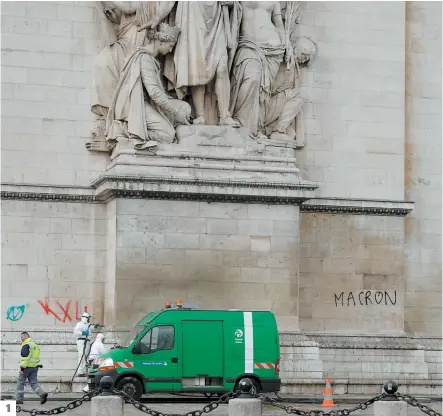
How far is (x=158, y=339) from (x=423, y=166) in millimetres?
10891

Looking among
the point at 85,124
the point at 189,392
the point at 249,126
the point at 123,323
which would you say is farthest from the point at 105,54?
the point at 189,392

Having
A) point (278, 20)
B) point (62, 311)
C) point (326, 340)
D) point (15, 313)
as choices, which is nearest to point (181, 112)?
point (278, 20)

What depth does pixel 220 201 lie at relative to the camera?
110ft

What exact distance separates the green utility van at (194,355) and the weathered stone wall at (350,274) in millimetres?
4886

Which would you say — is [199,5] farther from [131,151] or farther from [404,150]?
[404,150]

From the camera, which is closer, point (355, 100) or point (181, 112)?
point (181, 112)

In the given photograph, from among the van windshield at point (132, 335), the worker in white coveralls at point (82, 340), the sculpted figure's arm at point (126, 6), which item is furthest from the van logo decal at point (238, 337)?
the sculpted figure's arm at point (126, 6)

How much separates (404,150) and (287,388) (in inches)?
313

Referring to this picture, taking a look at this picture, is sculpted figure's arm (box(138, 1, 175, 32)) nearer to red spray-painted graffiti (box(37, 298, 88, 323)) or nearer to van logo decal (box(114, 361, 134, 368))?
red spray-painted graffiti (box(37, 298, 88, 323))

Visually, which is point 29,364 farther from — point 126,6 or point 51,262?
point 126,6

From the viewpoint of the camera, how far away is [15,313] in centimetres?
3266

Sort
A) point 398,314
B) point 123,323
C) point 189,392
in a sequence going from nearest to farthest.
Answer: point 189,392 < point 123,323 < point 398,314

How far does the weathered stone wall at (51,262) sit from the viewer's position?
107 feet

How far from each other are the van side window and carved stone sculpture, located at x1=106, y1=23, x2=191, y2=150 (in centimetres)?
544
